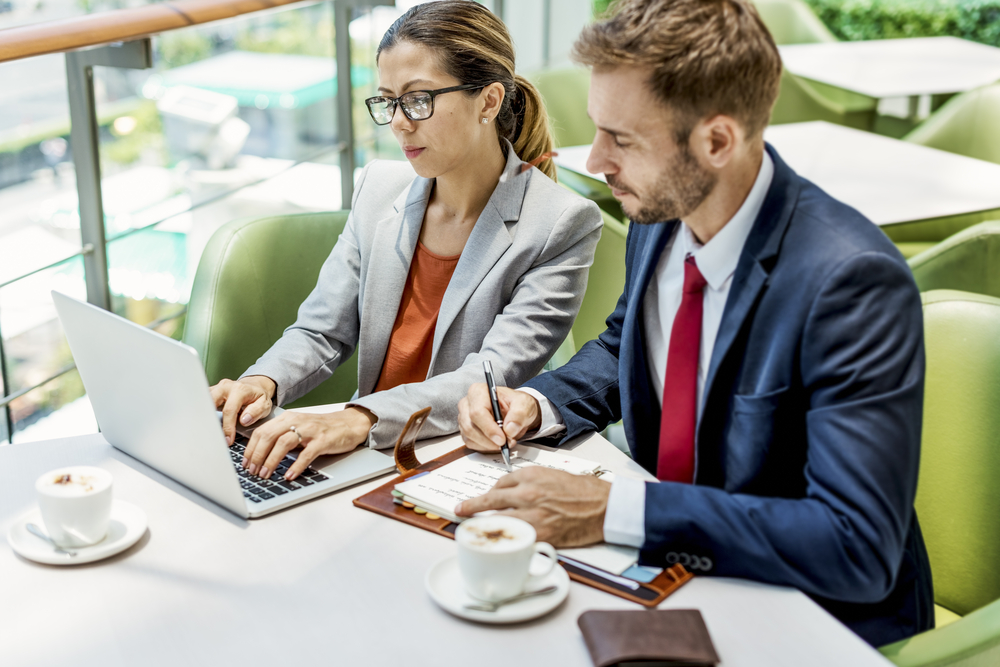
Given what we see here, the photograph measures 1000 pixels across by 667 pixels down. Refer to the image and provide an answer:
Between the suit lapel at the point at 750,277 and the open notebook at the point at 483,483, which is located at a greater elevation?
the suit lapel at the point at 750,277

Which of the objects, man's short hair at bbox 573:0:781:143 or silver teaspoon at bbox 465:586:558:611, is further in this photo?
man's short hair at bbox 573:0:781:143

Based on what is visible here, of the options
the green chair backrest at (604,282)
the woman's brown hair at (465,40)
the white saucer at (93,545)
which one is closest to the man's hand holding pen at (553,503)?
the white saucer at (93,545)

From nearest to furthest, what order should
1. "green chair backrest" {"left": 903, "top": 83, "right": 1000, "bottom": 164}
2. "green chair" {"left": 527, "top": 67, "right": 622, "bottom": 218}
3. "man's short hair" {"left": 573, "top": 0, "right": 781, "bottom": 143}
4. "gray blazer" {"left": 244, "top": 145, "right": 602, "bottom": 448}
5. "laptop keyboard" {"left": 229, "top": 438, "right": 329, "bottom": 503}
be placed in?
"man's short hair" {"left": 573, "top": 0, "right": 781, "bottom": 143}, "laptop keyboard" {"left": 229, "top": 438, "right": 329, "bottom": 503}, "gray blazer" {"left": 244, "top": 145, "right": 602, "bottom": 448}, "green chair backrest" {"left": 903, "top": 83, "right": 1000, "bottom": 164}, "green chair" {"left": 527, "top": 67, "right": 622, "bottom": 218}

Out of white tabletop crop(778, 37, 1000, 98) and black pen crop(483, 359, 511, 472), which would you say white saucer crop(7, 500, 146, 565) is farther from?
white tabletop crop(778, 37, 1000, 98)

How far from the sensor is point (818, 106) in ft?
16.3

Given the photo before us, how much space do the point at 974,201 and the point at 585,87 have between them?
63.1 inches

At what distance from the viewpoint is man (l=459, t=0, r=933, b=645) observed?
3.38 ft

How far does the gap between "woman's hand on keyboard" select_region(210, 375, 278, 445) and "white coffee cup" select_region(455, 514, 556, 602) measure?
1.89ft

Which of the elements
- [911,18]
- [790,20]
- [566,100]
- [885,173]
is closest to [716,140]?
[885,173]

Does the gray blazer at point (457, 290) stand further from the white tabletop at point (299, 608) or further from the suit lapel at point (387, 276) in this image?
the white tabletop at point (299, 608)

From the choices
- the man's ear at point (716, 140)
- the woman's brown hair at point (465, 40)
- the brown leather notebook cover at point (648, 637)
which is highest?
the woman's brown hair at point (465, 40)

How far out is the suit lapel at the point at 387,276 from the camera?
1820 millimetres

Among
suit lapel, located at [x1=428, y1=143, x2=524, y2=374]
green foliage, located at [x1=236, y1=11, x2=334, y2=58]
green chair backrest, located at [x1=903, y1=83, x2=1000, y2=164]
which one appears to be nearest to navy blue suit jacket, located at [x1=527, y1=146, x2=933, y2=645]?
suit lapel, located at [x1=428, y1=143, x2=524, y2=374]

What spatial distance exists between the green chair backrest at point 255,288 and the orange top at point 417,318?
0.28 metres
